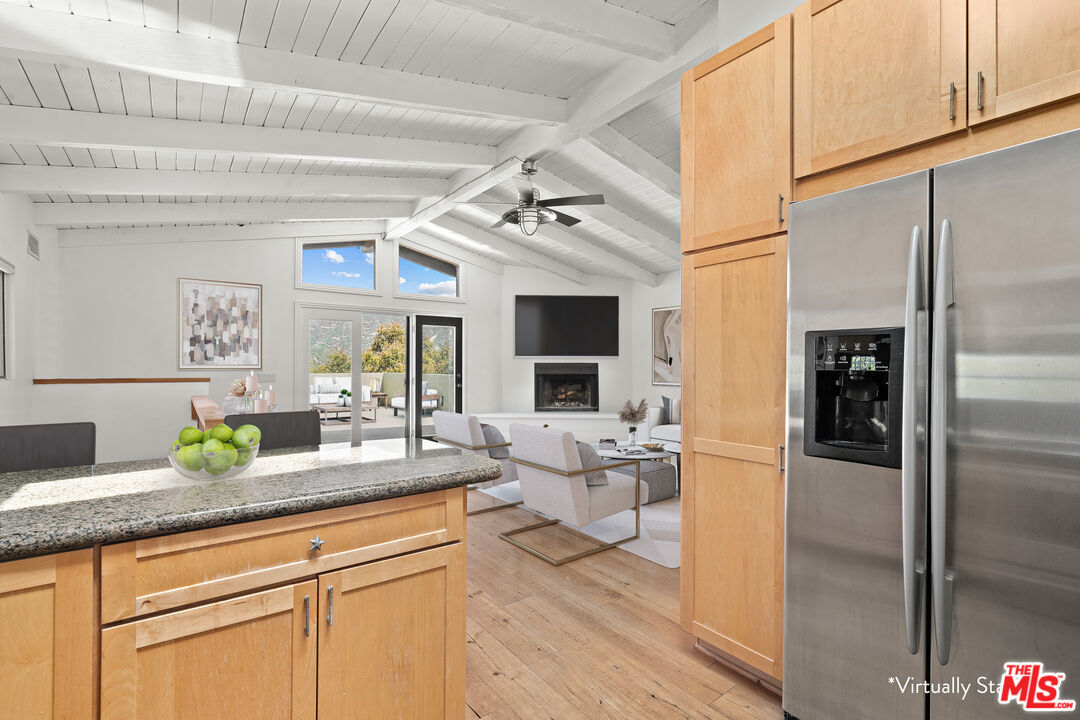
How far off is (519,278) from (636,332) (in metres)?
2.08

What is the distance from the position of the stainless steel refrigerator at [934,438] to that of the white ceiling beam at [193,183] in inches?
172

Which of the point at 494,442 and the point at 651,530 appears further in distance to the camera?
the point at 494,442

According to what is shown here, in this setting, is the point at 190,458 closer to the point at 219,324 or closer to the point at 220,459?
→ the point at 220,459

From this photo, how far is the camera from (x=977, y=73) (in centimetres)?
146

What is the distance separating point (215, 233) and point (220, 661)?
588 centimetres

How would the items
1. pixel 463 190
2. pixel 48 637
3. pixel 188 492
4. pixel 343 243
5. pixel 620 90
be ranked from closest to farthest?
pixel 48 637 < pixel 188 492 < pixel 620 90 < pixel 463 190 < pixel 343 243

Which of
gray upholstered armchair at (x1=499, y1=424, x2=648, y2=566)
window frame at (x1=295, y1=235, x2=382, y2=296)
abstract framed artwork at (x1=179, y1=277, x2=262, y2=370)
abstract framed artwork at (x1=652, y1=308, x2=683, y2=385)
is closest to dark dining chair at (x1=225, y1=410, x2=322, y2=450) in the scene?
gray upholstered armchair at (x1=499, y1=424, x2=648, y2=566)

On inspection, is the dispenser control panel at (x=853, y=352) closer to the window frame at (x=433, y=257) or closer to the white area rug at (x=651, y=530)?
the white area rug at (x=651, y=530)

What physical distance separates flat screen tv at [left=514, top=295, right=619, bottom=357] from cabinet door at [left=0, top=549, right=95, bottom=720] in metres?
7.27

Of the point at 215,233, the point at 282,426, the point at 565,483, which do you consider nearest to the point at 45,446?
the point at 282,426

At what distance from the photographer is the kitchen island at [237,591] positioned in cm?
106

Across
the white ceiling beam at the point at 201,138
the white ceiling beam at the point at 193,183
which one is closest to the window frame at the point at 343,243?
the white ceiling beam at the point at 193,183

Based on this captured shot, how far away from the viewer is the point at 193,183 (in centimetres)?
423

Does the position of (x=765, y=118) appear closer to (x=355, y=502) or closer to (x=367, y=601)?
(x=355, y=502)
